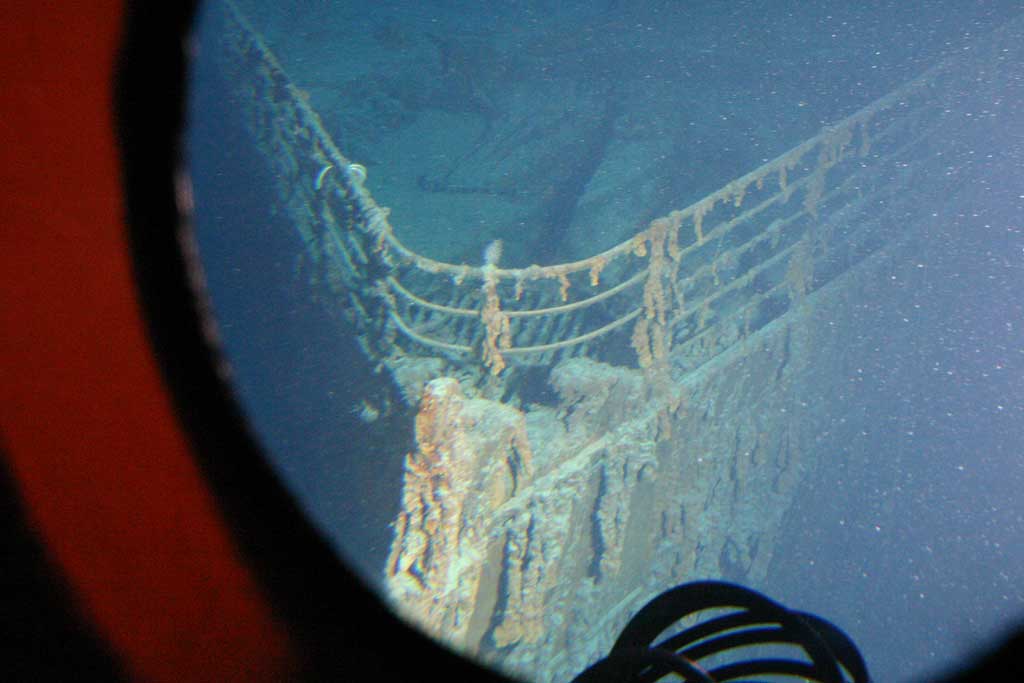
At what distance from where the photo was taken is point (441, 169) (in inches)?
613

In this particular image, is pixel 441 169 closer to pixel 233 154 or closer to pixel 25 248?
pixel 233 154

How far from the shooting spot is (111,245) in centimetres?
83

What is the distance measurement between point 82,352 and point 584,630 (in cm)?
673

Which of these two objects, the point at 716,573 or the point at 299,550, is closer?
the point at 299,550

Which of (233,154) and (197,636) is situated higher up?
(233,154)

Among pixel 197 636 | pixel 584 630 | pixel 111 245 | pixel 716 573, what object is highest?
pixel 111 245

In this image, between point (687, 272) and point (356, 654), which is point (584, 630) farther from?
point (687, 272)

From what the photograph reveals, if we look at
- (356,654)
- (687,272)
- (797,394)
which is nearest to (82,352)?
(356,654)

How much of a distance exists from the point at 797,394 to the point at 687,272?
16.1 ft

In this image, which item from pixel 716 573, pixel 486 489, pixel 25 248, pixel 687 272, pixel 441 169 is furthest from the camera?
pixel 441 169

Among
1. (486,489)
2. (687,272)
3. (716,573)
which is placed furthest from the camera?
(687,272)

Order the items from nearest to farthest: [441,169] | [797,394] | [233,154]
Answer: [233,154], [797,394], [441,169]

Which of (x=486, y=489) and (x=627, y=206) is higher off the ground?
(x=627, y=206)

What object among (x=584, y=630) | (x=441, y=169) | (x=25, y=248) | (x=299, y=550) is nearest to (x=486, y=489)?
(x=584, y=630)
